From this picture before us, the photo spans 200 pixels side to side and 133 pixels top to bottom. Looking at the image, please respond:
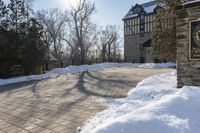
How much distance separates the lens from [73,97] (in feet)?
26.0

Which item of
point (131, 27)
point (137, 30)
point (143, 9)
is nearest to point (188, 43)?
point (137, 30)

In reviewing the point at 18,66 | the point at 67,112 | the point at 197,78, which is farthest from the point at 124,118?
the point at 18,66

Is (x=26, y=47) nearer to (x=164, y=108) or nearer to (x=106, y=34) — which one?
(x=164, y=108)

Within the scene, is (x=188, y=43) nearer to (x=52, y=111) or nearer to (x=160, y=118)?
(x=160, y=118)

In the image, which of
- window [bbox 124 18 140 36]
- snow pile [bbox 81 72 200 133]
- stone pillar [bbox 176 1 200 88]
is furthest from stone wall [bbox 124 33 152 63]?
snow pile [bbox 81 72 200 133]

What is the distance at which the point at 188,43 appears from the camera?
675 cm

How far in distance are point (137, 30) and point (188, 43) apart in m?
32.6

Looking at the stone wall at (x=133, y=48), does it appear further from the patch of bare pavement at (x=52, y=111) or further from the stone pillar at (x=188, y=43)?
the stone pillar at (x=188, y=43)

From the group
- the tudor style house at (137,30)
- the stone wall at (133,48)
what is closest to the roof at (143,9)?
the tudor style house at (137,30)

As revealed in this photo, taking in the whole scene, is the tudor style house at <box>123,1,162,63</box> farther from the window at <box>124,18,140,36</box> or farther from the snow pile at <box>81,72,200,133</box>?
the snow pile at <box>81,72,200,133</box>

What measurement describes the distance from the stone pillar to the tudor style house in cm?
2902

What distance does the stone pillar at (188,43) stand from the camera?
21.5ft

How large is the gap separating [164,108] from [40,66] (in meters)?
15.9

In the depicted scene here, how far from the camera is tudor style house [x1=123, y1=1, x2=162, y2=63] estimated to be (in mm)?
37156
